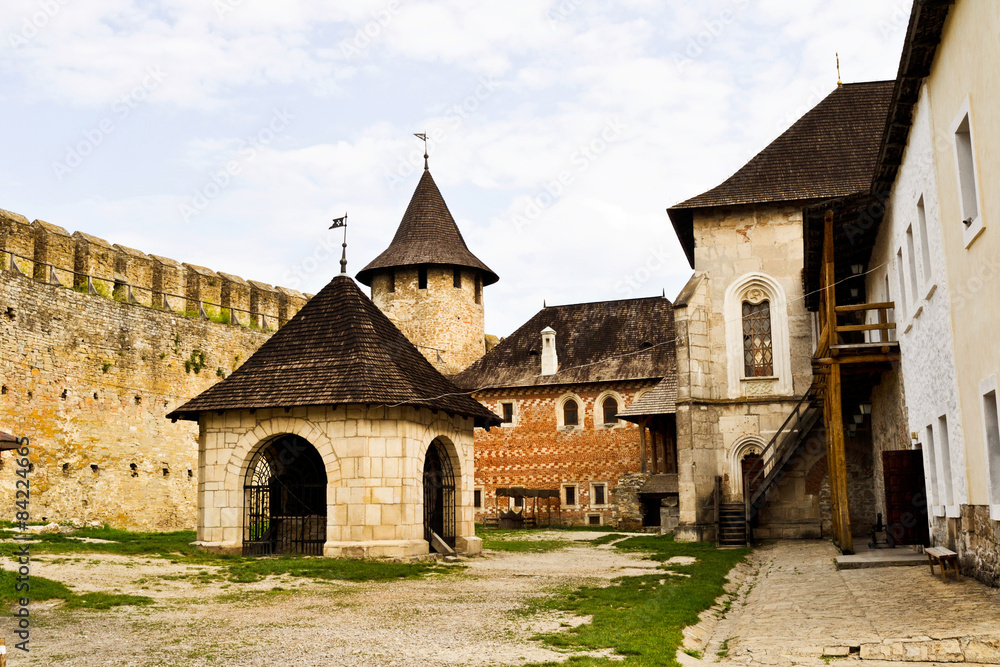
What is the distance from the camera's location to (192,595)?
11.4 m

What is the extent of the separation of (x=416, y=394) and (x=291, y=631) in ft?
25.4

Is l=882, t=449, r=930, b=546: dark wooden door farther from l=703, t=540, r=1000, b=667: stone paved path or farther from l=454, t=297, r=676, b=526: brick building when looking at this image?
l=454, t=297, r=676, b=526: brick building

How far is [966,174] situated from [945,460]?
4.01 m

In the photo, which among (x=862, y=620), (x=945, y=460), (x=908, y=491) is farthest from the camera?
(x=908, y=491)

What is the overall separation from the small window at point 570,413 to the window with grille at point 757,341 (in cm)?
1488

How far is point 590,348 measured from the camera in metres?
38.8

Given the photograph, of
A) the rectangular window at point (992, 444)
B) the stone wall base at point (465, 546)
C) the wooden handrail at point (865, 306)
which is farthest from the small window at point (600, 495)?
the rectangular window at point (992, 444)

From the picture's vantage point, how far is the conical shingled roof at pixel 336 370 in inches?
632

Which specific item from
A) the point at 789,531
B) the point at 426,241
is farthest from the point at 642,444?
the point at 426,241

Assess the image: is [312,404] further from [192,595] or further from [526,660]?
[526,660]

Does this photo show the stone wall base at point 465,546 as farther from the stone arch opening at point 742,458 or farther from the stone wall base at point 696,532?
the stone arch opening at point 742,458

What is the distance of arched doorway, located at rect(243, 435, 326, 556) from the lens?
16.9 m

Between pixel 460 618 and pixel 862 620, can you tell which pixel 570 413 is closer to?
pixel 460 618

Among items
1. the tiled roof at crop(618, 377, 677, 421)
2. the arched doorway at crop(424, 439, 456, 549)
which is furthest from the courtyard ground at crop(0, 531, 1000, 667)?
the tiled roof at crop(618, 377, 677, 421)
